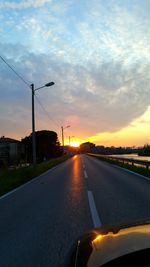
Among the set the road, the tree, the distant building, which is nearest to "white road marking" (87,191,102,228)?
the road

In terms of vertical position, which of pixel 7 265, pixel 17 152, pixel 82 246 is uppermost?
pixel 17 152

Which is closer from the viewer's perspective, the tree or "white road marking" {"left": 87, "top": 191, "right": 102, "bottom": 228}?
"white road marking" {"left": 87, "top": 191, "right": 102, "bottom": 228}

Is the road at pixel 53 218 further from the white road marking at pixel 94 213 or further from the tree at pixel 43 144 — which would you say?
the tree at pixel 43 144

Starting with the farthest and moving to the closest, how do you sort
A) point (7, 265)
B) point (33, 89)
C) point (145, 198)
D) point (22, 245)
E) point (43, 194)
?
1. point (33, 89)
2. point (43, 194)
3. point (145, 198)
4. point (22, 245)
5. point (7, 265)

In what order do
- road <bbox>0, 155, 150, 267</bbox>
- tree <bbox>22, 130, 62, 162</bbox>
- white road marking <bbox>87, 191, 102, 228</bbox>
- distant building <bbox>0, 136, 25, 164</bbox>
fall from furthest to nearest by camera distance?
tree <bbox>22, 130, 62, 162</bbox>, distant building <bbox>0, 136, 25, 164</bbox>, white road marking <bbox>87, 191, 102, 228</bbox>, road <bbox>0, 155, 150, 267</bbox>

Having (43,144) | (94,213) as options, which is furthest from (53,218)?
(43,144)

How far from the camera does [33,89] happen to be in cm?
3441

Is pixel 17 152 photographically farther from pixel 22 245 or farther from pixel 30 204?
pixel 22 245

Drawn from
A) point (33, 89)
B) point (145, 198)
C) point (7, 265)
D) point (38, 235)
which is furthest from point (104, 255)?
point (33, 89)

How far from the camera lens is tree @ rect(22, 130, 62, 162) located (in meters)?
75.2

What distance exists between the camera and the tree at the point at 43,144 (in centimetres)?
7516

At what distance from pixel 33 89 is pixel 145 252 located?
32216 millimetres

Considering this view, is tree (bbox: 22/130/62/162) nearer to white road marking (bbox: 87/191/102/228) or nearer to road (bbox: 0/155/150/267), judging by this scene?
road (bbox: 0/155/150/267)

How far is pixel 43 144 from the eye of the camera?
7719 centimetres
